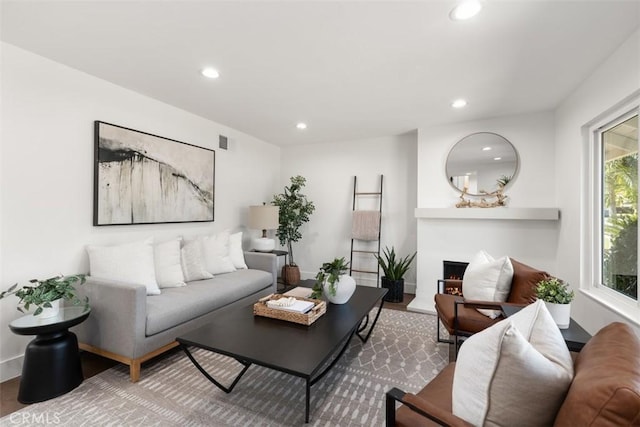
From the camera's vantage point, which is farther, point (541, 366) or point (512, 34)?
point (512, 34)

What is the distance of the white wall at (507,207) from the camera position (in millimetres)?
3297

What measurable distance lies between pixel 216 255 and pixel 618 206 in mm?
3705

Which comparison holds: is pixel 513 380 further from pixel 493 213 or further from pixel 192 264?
pixel 493 213

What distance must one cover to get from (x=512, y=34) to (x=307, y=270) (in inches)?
162

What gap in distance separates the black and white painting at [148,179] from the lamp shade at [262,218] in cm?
57

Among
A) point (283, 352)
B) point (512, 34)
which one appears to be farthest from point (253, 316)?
point (512, 34)

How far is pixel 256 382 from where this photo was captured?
2.03 m

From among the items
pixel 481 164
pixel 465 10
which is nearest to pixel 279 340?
pixel 465 10

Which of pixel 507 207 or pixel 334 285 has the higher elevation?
pixel 507 207

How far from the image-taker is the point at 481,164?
3578mm

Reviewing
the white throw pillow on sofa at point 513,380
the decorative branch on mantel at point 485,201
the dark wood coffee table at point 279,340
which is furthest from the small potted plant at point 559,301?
the decorative branch on mantel at point 485,201

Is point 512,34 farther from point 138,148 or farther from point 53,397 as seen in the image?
point 53,397

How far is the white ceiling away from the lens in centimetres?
169

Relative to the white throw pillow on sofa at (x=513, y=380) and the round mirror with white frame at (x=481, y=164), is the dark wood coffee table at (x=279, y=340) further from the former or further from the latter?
the round mirror with white frame at (x=481, y=164)
